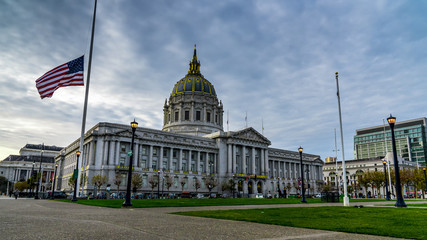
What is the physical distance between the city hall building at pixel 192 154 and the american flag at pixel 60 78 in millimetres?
30089

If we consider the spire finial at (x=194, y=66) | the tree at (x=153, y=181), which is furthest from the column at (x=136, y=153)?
the spire finial at (x=194, y=66)

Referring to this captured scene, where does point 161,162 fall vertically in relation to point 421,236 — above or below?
above

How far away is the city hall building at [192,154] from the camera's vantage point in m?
79.1

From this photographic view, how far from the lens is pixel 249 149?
103 metres

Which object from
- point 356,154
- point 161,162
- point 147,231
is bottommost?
point 147,231

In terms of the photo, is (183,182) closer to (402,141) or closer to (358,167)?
(358,167)

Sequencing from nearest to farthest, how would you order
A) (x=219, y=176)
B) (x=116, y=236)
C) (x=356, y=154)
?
1. (x=116, y=236)
2. (x=219, y=176)
3. (x=356, y=154)

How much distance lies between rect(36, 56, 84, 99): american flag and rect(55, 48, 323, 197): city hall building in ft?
98.7

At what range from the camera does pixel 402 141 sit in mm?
168250

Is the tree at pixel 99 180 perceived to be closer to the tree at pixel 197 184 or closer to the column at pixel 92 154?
the column at pixel 92 154

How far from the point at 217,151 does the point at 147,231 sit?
87.1 metres

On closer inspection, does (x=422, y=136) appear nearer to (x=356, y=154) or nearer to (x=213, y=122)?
(x=356, y=154)

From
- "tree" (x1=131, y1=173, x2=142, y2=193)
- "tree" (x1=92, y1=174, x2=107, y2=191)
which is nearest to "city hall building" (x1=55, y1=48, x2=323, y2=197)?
"tree" (x1=92, y1=174, x2=107, y2=191)

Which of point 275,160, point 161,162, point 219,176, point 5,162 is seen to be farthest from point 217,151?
point 5,162
